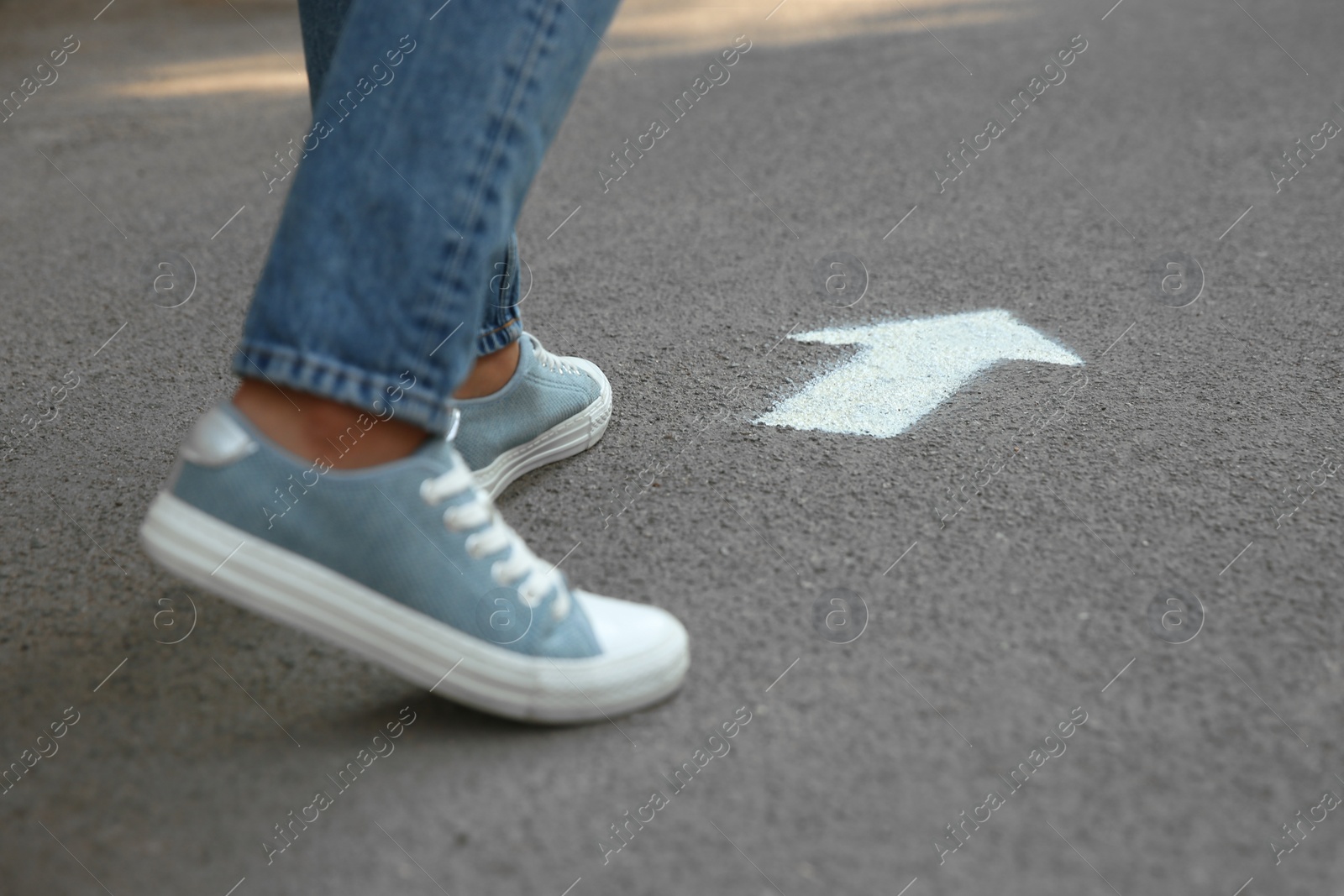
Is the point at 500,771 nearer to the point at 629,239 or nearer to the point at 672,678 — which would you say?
the point at 672,678

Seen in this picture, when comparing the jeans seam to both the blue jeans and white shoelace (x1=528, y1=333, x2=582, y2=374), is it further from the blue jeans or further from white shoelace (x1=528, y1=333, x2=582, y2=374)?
white shoelace (x1=528, y1=333, x2=582, y2=374)

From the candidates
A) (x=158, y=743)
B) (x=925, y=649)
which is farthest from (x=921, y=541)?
(x=158, y=743)

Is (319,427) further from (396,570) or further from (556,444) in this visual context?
(556,444)

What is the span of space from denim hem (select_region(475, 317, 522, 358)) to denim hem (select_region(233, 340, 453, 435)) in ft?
1.26

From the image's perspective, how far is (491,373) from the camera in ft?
3.95

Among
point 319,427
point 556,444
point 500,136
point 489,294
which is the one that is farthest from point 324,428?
point 556,444

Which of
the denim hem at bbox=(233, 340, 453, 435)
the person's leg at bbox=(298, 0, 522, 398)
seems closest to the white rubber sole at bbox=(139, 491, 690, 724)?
the denim hem at bbox=(233, 340, 453, 435)

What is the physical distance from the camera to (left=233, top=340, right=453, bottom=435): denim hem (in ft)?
2.54

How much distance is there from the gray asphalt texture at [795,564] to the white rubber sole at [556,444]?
0.02 meters

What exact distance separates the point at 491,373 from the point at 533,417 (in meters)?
0.07

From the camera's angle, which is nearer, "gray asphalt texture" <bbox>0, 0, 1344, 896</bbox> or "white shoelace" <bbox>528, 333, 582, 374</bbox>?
"gray asphalt texture" <bbox>0, 0, 1344, 896</bbox>

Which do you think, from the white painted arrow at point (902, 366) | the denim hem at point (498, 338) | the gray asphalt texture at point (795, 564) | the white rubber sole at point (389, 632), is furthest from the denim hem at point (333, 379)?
the white painted arrow at point (902, 366)

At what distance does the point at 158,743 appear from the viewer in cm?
87

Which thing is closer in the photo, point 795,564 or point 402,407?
point 402,407
